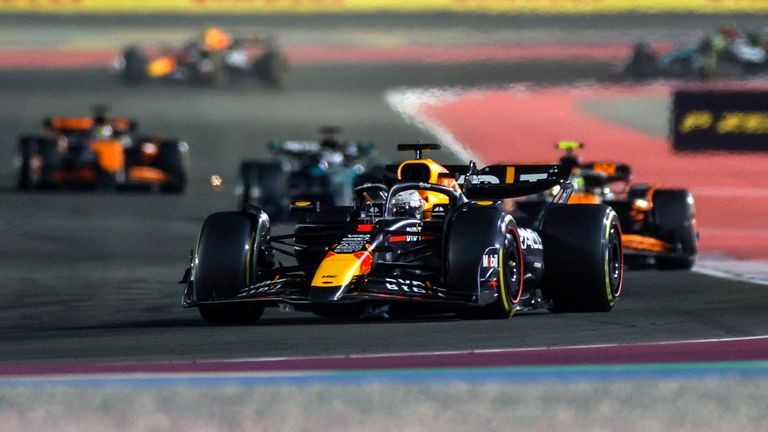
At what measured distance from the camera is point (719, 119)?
34.6m

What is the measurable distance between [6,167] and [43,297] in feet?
67.5

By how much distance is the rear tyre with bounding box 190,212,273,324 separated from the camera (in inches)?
487

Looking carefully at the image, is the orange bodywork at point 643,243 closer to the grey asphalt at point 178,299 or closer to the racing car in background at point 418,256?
the grey asphalt at point 178,299

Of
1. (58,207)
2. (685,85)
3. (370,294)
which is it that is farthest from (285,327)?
(685,85)

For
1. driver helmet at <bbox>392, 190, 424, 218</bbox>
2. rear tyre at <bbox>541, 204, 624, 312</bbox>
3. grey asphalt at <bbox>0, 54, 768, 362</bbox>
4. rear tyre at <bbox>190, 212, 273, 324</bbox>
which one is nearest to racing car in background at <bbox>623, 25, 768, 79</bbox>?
grey asphalt at <bbox>0, 54, 768, 362</bbox>

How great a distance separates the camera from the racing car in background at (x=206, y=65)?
156 feet

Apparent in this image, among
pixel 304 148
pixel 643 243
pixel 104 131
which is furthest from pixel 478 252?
pixel 104 131

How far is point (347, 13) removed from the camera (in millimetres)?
61344

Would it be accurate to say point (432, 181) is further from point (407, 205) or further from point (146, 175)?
point (146, 175)

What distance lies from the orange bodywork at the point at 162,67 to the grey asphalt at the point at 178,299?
25.0 feet

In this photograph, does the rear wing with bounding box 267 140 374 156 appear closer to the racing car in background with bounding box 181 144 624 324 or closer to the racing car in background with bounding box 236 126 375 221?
the racing car in background with bounding box 236 126 375 221

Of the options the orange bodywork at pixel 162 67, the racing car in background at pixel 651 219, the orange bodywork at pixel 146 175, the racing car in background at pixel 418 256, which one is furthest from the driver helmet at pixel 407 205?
the orange bodywork at pixel 162 67

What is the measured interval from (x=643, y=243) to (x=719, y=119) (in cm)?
1769

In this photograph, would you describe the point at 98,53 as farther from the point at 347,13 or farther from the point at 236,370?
the point at 236,370
